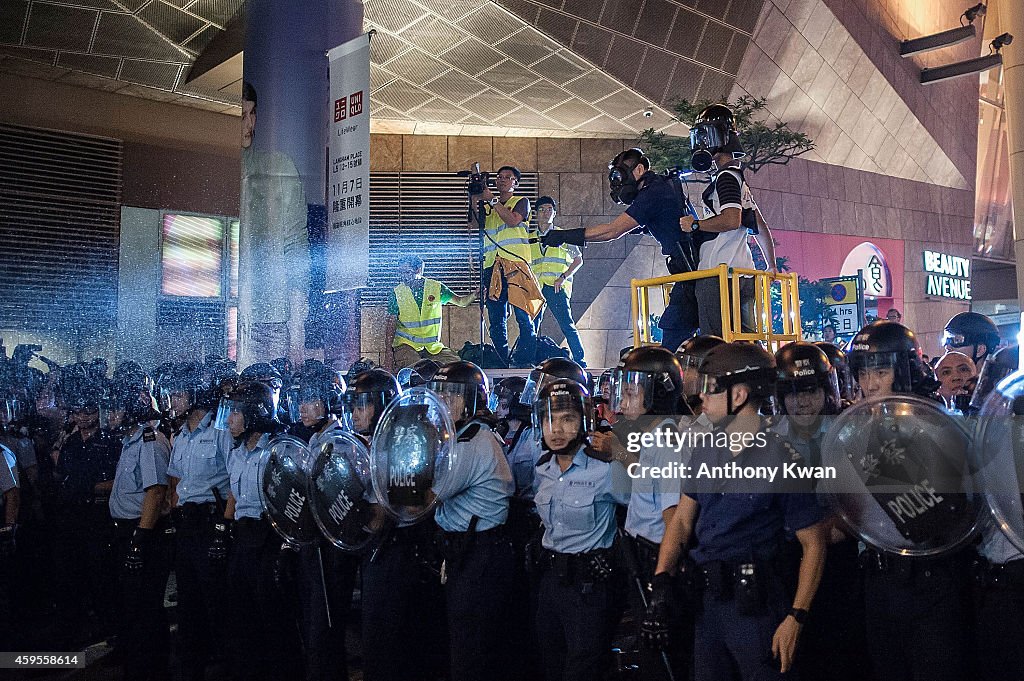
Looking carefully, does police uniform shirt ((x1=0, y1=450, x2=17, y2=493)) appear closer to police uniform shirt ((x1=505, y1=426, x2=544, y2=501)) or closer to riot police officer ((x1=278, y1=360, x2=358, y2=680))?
riot police officer ((x1=278, y1=360, x2=358, y2=680))

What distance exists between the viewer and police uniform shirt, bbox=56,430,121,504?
20.1 ft

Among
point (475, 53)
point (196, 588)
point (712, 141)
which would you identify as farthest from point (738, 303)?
point (475, 53)

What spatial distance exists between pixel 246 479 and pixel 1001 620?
Result: 339cm

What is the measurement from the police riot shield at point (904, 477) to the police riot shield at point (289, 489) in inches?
82.6

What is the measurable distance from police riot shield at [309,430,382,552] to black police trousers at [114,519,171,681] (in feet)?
5.96

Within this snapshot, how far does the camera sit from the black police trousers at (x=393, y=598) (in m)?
4.07

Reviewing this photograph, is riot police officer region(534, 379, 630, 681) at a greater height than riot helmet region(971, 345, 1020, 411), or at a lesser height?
lesser

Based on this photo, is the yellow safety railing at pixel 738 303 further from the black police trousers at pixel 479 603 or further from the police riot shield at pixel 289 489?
the police riot shield at pixel 289 489

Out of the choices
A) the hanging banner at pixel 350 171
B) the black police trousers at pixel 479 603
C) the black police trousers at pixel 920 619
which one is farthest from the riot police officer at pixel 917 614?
the hanging banner at pixel 350 171

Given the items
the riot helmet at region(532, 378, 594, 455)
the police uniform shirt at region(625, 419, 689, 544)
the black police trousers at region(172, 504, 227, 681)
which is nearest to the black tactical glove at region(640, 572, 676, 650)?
the police uniform shirt at region(625, 419, 689, 544)

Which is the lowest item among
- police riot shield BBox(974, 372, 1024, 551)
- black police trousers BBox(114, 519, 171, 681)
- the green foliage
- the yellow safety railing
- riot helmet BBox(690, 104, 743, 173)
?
black police trousers BBox(114, 519, 171, 681)

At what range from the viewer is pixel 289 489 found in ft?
12.6

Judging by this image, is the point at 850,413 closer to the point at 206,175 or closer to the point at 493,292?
the point at 493,292

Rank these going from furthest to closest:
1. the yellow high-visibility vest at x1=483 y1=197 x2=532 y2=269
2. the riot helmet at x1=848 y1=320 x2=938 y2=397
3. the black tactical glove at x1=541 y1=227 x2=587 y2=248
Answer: the yellow high-visibility vest at x1=483 y1=197 x2=532 y2=269 → the black tactical glove at x1=541 y1=227 x2=587 y2=248 → the riot helmet at x1=848 y1=320 x2=938 y2=397
